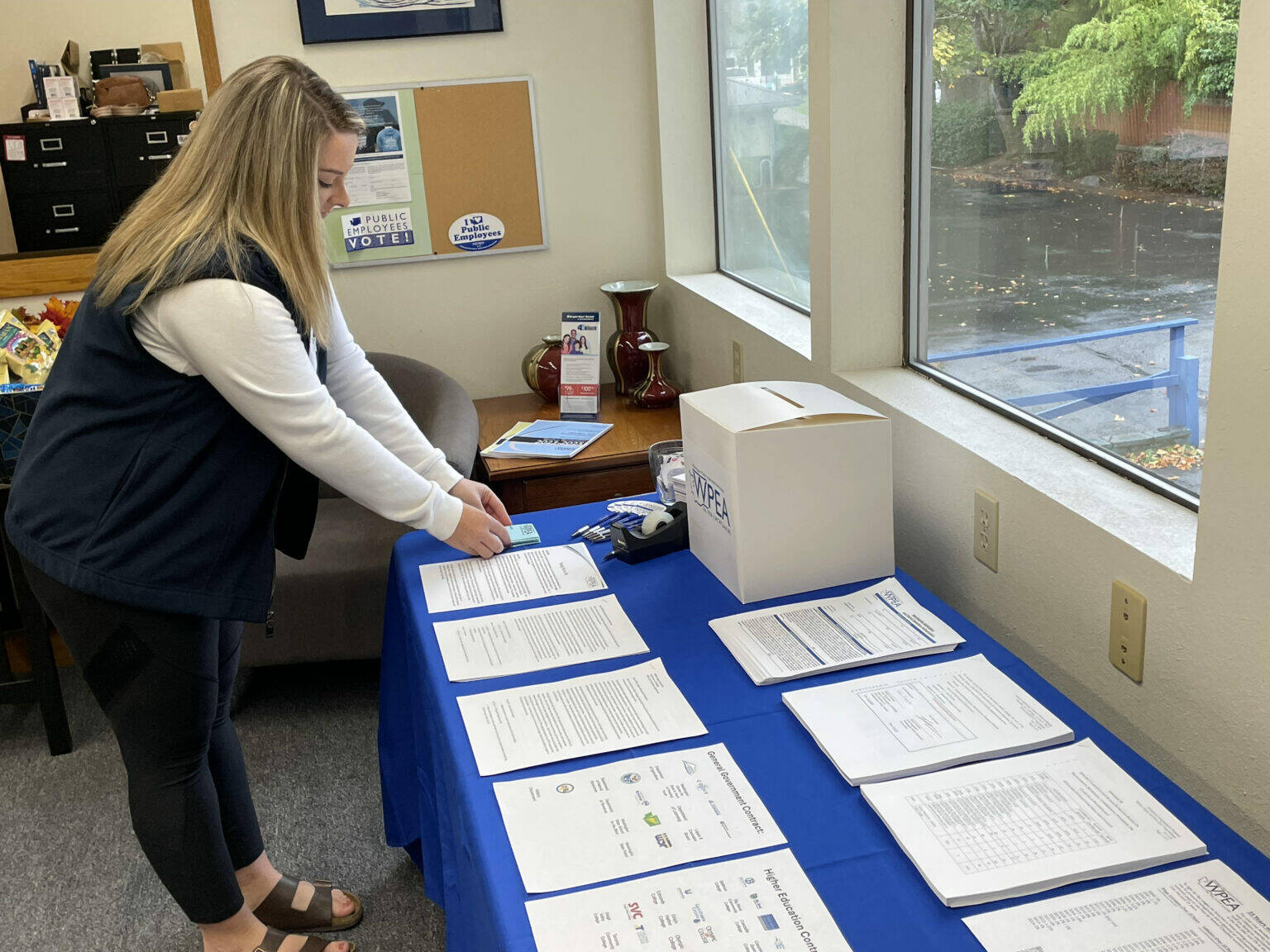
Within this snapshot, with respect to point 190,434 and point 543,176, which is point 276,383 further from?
point 543,176

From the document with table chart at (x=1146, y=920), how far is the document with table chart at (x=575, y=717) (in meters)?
0.43

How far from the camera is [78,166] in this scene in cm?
529

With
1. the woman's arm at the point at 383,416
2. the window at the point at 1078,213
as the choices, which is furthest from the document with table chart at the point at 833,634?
the woman's arm at the point at 383,416

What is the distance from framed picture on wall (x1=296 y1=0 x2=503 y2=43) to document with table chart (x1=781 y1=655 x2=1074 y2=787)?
233cm

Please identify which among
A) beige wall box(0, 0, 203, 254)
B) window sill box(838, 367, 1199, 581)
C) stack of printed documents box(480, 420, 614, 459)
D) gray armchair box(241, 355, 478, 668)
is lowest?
gray armchair box(241, 355, 478, 668)

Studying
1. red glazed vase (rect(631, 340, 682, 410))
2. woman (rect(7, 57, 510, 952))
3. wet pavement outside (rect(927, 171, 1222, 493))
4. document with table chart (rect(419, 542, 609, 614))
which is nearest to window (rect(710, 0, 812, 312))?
red glazed vase (rect(631, 340, 682, 410))

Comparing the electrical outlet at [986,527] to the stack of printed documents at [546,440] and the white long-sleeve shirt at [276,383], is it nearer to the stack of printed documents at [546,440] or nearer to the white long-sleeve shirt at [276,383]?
the white long-sleeve shirt at [276,383]

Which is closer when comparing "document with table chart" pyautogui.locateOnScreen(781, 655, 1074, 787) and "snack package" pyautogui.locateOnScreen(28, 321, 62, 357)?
"document with table chart" pyautogui.locateOnScreen(781, 655, 1074, 787)

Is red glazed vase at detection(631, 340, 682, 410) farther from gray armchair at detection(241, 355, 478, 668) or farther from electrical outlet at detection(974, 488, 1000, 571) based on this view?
electrical outlet at detection(974, 488, 1000, 571)

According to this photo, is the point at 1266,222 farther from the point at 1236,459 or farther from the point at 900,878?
the point at 900,878

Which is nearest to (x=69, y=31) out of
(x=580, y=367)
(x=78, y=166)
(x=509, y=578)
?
(x=78, y=166)

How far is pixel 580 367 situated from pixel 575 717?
1796 mm

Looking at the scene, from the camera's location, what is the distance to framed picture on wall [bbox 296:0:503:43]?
2.94 m

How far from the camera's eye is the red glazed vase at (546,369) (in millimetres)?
3154
